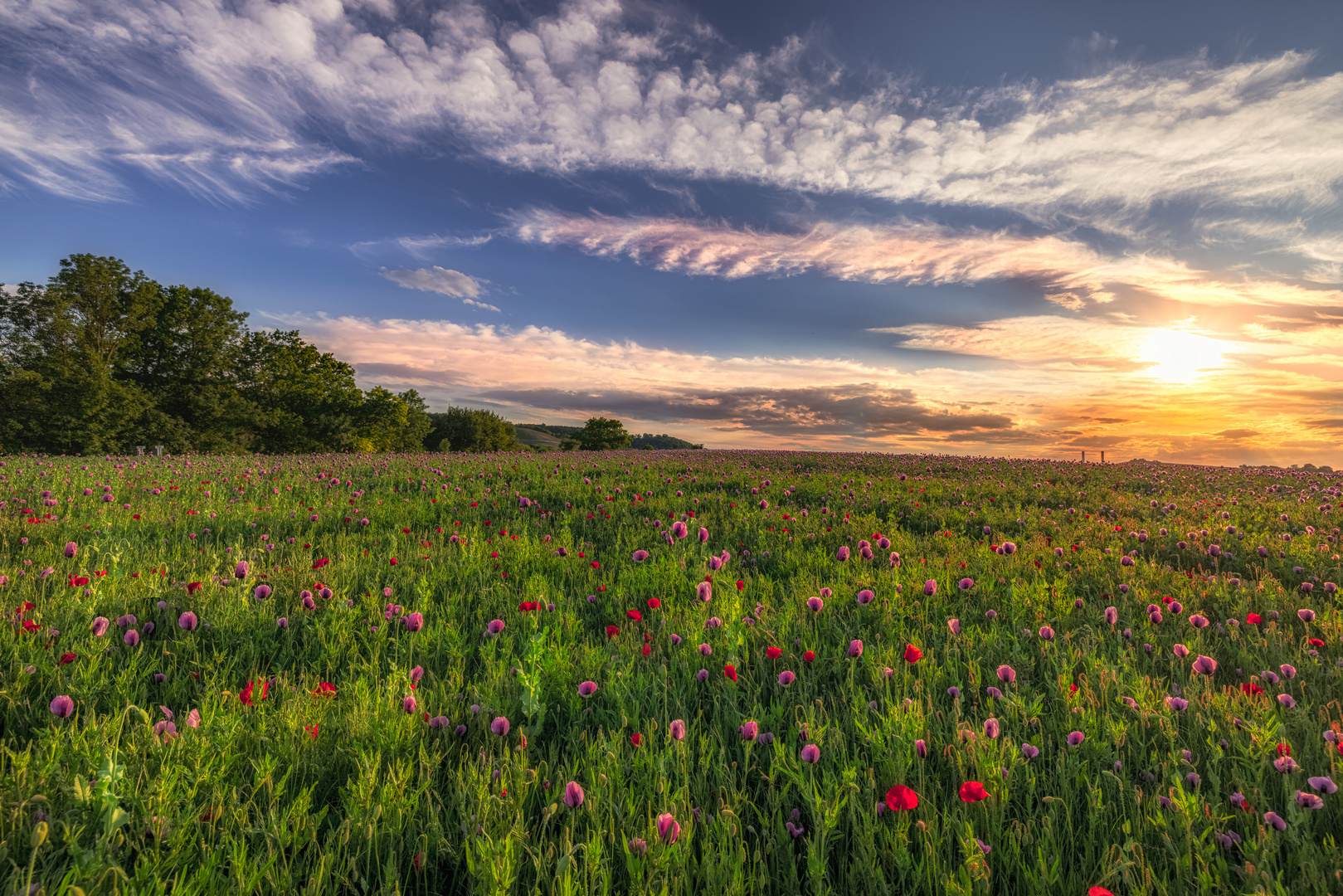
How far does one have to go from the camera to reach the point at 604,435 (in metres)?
79.2

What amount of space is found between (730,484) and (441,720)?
8.92 m

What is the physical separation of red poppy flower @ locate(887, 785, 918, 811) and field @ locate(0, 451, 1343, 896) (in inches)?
0.4

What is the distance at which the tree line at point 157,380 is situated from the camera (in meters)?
37.8

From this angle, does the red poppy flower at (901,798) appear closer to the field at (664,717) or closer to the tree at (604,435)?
the field at (664,717)

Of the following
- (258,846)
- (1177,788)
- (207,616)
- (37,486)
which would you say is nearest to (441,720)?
(258,846)

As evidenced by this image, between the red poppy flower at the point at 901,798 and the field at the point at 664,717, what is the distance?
11 mm

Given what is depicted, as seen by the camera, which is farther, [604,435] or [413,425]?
[604,435]

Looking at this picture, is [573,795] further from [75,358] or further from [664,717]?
[75,358]

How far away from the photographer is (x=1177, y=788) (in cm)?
201

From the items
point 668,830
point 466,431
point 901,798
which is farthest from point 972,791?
point 466,431

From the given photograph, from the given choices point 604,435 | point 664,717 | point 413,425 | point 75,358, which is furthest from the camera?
point 604,435

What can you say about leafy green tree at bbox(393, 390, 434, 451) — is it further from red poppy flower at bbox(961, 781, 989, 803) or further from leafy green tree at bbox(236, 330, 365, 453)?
red poppy flower at bbox(961, 781, 989, 803)

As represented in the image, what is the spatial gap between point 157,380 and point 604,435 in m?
48.0

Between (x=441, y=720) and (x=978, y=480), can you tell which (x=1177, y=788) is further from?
(x=978, y=480)
